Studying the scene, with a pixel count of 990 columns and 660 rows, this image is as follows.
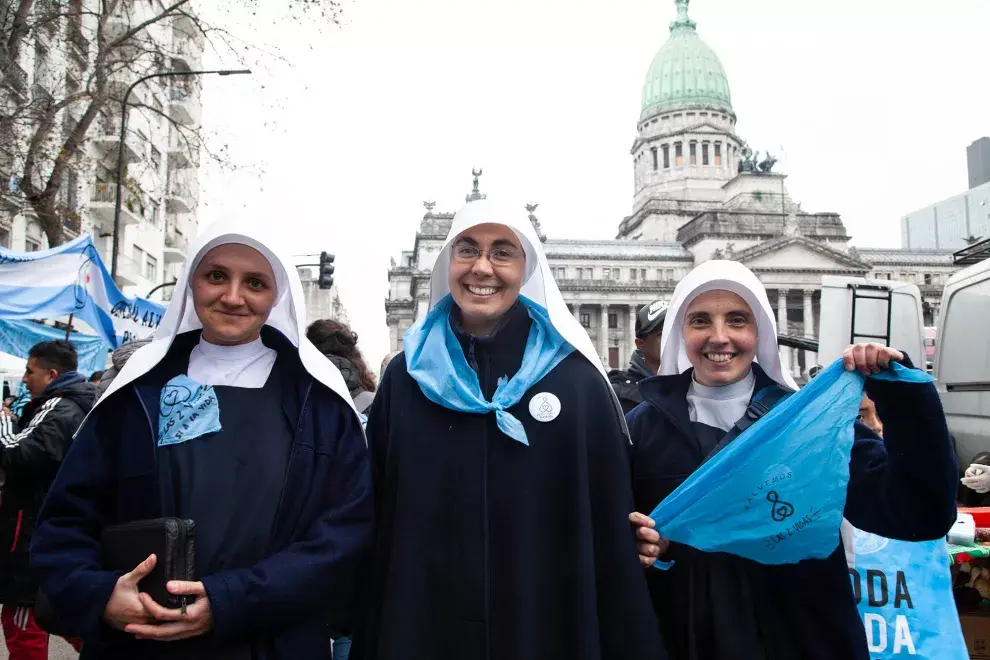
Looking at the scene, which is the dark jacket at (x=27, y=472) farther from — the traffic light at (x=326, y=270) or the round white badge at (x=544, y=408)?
the traffic light at (x=326, y=270)

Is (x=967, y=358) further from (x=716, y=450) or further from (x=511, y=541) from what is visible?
(x=511, y=541)

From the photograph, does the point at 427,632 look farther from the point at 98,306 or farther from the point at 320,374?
the point at 98,306

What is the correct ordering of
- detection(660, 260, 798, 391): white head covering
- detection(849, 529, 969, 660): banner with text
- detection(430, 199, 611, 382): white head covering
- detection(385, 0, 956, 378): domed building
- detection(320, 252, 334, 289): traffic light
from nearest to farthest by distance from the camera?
detection(430, 199, 611, 382): white head covering < detection(660, 260, 798, 391): white head covering < detection(849, 529, 969, 660): banner with text < detection(320, 252, 334, 289): traffic light < detection(385, 0, 956, 378): domed building

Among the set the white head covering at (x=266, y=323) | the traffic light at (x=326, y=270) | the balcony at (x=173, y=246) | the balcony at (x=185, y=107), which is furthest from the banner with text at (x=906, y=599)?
the balcony at (x=173, y=246)

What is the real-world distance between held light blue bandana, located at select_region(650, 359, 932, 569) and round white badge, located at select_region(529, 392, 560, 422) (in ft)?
1.86

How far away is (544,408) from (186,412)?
124cm

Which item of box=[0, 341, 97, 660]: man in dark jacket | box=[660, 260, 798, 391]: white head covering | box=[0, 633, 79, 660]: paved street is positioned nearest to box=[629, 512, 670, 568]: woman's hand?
box=[660, 260, 798, 391]: white head covering

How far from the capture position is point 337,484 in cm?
292

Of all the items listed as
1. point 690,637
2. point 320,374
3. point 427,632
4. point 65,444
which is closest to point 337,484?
point 320,374

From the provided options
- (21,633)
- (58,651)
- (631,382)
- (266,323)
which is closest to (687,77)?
(631,382)

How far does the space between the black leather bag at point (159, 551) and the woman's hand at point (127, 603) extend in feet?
0.08

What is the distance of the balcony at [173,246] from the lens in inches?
1559

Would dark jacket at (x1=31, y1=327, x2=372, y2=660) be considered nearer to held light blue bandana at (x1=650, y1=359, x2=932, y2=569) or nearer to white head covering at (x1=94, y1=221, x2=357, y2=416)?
white head covering at (x1=94, y1=221, x2=357, y2=416)

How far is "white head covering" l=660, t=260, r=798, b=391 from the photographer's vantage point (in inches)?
128
